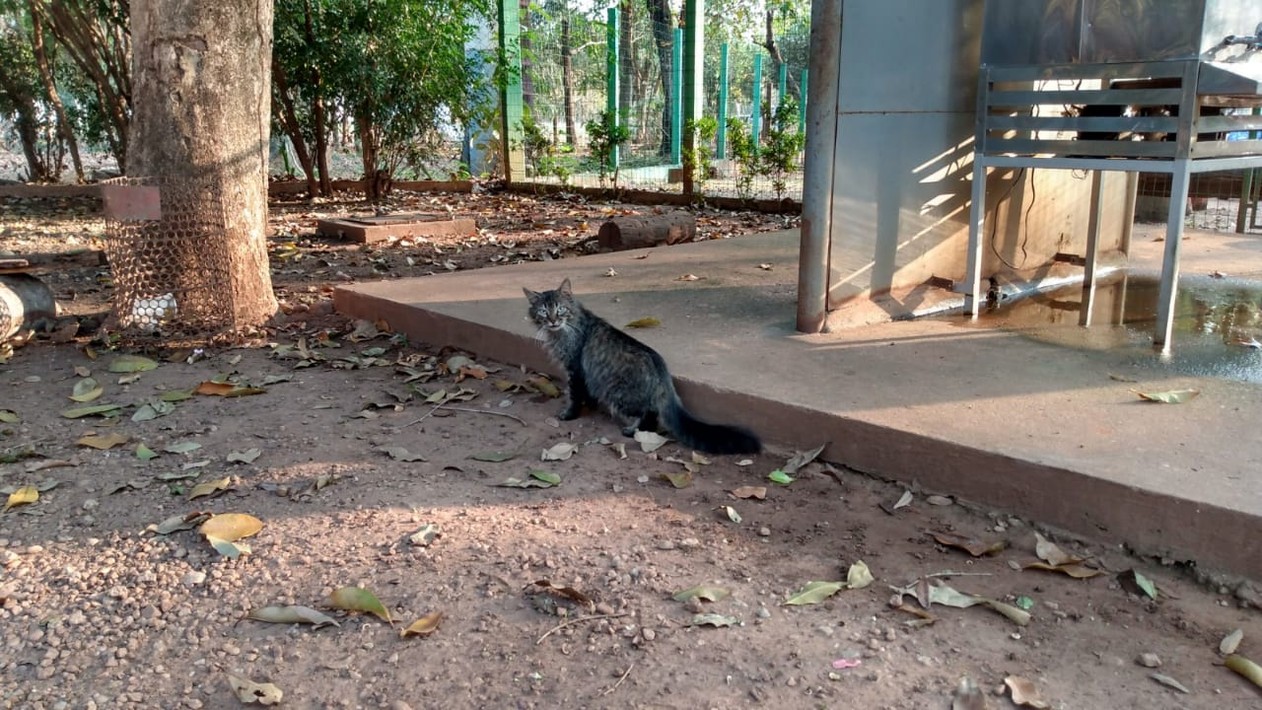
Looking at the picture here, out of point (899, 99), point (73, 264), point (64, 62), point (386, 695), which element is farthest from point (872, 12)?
point (64, 62)

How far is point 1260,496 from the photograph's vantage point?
8.54 feet

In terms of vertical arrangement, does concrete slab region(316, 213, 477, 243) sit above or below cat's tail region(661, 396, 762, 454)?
above

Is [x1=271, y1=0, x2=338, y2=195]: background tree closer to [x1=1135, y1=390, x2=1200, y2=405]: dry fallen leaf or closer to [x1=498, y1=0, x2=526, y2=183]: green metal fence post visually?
[x1=498, y1=0, x2=526, y2=183]: green metal fence post

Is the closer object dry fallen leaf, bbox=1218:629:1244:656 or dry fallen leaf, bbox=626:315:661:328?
dry fallen leaf, bbox=1218:629:1244:656

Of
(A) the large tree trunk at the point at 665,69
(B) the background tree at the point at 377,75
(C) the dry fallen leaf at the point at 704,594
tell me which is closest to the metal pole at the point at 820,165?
(C) the dry fallen leaf at the point at 704,594

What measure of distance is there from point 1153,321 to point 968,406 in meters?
1.85

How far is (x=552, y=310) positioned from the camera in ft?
13.9

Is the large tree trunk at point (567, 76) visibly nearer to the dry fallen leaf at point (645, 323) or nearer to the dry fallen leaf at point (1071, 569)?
the dry fallen leaf at point (645, 323)

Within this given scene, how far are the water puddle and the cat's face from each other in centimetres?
202

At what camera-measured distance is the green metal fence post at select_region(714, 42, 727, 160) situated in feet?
41.6

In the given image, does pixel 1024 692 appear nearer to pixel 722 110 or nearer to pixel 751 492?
pixel 751 492

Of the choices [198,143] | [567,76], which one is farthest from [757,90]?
[198,143]

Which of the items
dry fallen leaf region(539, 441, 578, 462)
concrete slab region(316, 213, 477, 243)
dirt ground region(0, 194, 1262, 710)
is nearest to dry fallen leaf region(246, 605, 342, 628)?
dirt ground region(0, 194, 1262, 710)

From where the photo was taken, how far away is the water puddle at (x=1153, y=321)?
157 inches
